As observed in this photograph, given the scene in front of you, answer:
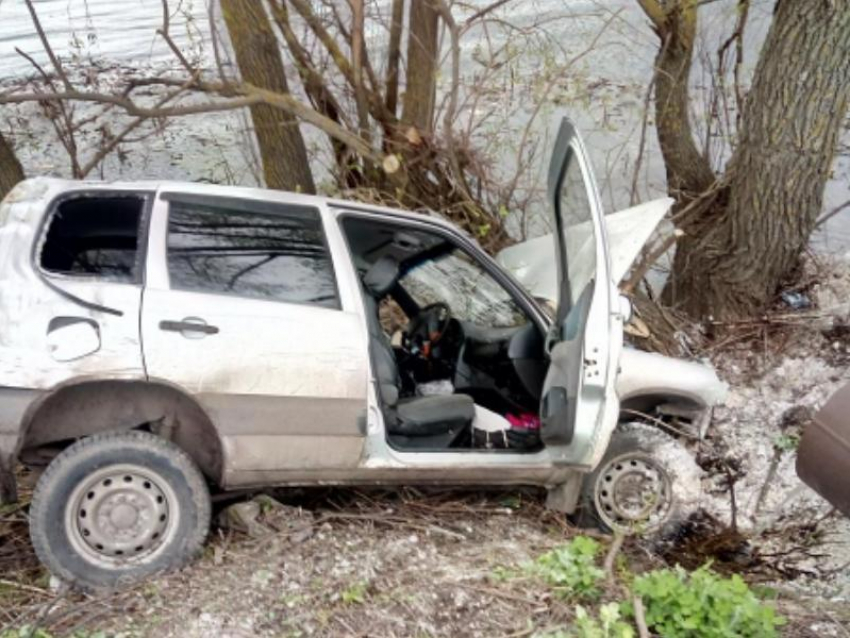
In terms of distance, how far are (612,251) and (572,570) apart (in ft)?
5.37

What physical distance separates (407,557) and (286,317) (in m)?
1.23

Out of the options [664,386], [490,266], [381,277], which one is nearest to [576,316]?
[490,266]

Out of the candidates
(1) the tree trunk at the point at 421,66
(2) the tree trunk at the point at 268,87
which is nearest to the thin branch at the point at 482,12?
(1) the tree trunk at the point at 421,66

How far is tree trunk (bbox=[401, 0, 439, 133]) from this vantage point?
24.5ft

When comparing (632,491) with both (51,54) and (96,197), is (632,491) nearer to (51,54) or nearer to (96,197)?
(96,197)

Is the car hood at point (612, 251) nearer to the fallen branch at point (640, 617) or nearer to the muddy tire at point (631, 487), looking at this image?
the muddy tire at point (631, 487)

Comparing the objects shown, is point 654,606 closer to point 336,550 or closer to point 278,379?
point 336,550

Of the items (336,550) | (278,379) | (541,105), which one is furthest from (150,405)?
(541,105)

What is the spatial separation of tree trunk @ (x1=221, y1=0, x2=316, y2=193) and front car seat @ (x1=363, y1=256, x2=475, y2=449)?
134 inches

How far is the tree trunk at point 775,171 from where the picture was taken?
6.66 meters

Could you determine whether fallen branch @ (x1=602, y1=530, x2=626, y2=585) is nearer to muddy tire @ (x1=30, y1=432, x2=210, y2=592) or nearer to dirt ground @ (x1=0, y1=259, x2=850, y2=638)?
dirt ground @ (x1=0, y1=259, x2=850, y2=638)

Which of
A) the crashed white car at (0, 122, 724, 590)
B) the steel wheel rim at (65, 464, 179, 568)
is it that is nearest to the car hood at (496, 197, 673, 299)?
the crashed white car at (0, 122, 724, 590)

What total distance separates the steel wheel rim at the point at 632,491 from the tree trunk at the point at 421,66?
348 cm

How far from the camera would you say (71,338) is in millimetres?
3863
